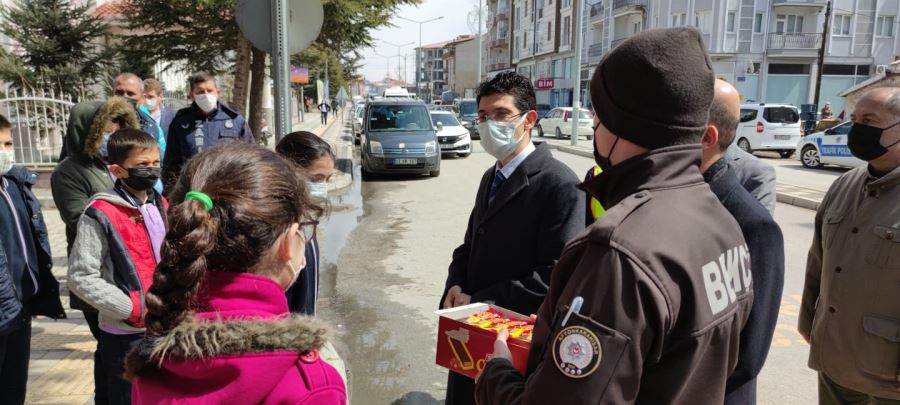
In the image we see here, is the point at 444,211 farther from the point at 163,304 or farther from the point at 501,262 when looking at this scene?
the point at 163,304

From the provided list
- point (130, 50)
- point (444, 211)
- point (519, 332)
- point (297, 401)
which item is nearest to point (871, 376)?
point (519, 332)

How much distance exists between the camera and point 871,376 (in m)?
2.29

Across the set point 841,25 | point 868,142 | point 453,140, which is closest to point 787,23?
point 841,25

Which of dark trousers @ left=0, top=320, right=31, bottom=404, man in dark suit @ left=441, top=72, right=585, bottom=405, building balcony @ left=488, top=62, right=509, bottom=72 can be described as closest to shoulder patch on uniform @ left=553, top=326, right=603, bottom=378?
man in dark suit @ left=441, top=72, right=585, bottom=405

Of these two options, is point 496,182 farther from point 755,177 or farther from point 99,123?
point 99,123

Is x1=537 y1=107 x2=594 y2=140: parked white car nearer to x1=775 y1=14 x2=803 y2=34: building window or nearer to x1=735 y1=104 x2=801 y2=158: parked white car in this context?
x1=735 y1=104 x2=801 y2=158: parked white car

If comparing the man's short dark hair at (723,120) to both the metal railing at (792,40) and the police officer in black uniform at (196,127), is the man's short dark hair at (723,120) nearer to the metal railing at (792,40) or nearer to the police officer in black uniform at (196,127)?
the police officer in black uniform at (196,127)

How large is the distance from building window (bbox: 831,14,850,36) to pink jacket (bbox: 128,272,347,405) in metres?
42.6

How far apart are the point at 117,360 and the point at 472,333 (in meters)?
1.76

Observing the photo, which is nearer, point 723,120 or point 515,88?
point 723,120

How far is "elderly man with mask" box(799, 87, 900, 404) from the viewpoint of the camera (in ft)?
7.43

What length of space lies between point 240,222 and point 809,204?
11.6m

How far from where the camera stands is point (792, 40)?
117ft

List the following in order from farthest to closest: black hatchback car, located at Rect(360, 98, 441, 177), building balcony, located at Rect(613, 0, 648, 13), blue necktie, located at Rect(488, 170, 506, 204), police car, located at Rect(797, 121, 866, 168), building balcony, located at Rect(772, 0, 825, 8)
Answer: building balcony, located at Rect(613, 0, 648, 13) → building balcony, located at Rect(772, 0, 825, 8) → police car, located at Rect(797, 121, 866, 168) → black hatchback car, located at Rect(360, 98, 441, 177) → blue necktie, located at Rect(488, 170, 506, 204)
